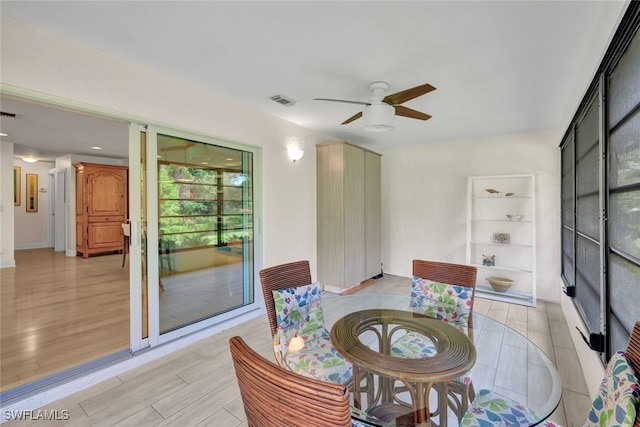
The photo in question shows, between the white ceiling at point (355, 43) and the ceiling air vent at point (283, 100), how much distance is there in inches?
2.9

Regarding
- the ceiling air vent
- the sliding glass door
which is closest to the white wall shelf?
the ceiling air vent

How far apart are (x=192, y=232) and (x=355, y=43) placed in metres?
2.39

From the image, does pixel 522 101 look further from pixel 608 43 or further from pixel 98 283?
pixel 98 283

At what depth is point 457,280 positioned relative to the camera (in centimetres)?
220

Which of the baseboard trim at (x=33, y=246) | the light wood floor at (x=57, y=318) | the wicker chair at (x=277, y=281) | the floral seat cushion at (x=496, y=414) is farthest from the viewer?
the baseboard trim at (x=33, y=246)

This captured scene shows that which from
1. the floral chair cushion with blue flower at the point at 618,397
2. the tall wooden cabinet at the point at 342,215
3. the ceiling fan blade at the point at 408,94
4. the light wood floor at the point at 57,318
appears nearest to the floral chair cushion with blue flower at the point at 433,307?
the floral chair cushion with blue flower at the point at 618,397

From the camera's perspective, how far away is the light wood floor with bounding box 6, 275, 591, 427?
1.76m

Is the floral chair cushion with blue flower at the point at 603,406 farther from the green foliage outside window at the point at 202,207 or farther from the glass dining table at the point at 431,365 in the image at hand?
the green foliage outside window at the point at 202,207

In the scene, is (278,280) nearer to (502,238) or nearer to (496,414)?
(496,414)

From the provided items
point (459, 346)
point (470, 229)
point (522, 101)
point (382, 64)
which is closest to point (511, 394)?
point (459, 346)

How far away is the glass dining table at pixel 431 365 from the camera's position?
1.21 metres

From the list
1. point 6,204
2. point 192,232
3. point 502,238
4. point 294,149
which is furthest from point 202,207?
point 6,204

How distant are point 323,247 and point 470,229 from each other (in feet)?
8.09

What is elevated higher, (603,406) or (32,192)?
(32,192)
